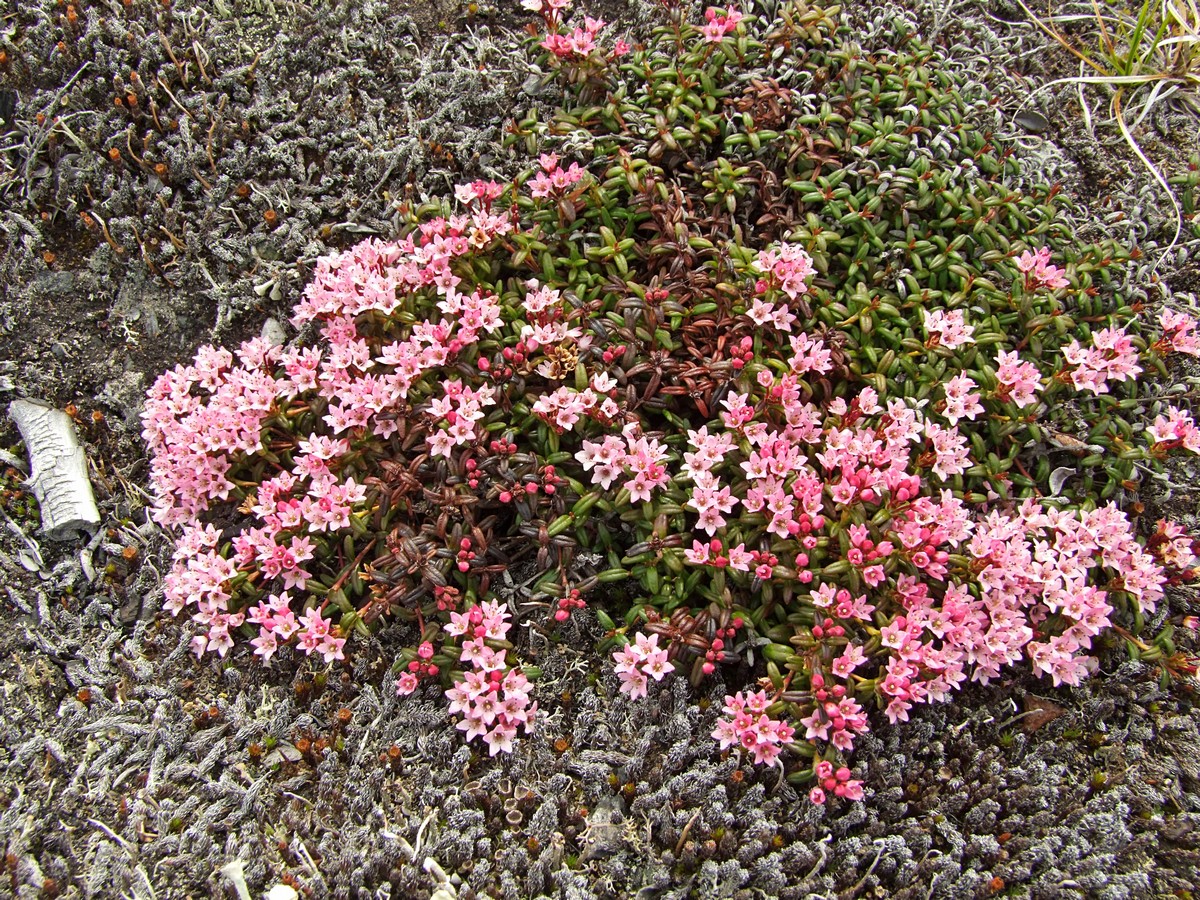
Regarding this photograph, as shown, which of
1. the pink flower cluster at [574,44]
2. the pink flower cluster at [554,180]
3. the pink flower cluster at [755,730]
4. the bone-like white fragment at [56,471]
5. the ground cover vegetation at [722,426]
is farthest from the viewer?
the pink flower cluster at [574,44]

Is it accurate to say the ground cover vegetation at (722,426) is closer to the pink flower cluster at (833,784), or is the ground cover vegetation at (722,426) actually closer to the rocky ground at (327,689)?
the pink flower cluster at (833,784)

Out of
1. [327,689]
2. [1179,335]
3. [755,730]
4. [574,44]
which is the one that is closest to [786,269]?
[574,44]

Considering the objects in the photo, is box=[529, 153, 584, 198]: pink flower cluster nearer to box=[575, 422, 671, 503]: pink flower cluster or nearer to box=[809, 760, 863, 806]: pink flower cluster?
box=[575, 422, 671, 503]: pink flower cluster

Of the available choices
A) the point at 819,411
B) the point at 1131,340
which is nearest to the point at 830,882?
the point at 819,411

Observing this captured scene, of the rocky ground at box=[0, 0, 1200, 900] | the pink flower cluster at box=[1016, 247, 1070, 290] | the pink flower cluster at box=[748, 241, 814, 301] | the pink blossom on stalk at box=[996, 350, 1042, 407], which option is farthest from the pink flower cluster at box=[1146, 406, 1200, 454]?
the pink flower cluster at box=[748, 241, 814, 301]

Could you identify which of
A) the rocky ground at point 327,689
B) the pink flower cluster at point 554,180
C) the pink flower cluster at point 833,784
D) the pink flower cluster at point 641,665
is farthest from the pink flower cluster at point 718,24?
the pink flower cluster at point 833,784

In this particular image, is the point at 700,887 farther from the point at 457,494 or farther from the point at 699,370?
the point at 699,370

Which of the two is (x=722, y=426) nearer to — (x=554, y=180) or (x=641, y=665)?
(x=641, y=665)
